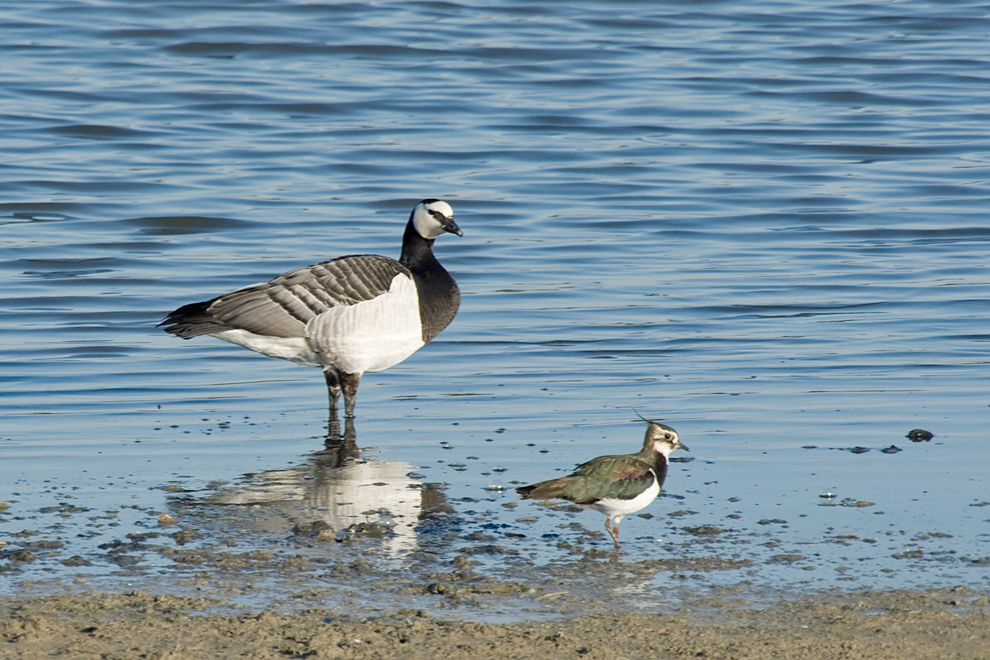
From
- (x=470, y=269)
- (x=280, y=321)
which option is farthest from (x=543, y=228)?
(x=280, y=321)

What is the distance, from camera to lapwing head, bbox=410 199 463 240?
34.6 ft

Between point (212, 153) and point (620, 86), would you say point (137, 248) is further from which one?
point (620, 86)

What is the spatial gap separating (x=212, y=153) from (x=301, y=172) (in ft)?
5.61

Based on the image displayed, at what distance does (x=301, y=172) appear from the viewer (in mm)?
20766

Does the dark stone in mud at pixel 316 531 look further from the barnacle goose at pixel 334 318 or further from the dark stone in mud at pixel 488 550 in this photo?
the barnacle goose at pixel 334 318

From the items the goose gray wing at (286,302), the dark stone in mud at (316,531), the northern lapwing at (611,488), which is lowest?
the dark stone in mud at (316,531)

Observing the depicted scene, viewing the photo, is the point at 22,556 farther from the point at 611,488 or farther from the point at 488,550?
the point at 611,488

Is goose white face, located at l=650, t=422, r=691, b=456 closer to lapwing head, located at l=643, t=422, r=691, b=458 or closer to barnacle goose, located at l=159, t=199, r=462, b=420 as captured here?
lapwing head, located at l=643, t=422, r=691, b=458

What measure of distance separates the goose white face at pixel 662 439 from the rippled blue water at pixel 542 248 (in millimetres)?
350

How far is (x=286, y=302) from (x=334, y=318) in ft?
1.24

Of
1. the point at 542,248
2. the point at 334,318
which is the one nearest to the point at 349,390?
the point at 334,318

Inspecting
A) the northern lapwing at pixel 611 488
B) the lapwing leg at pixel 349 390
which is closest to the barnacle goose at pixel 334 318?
the lapwing leg at pixel 349 390

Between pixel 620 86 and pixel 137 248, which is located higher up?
pixel 620 86

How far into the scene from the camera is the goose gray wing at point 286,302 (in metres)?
9.82
